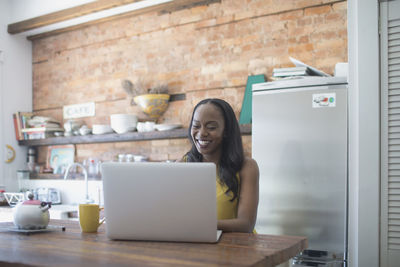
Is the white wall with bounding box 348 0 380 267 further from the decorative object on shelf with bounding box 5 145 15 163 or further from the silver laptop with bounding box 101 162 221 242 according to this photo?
the decorative object on shelf with bounding box 5 145 15 163

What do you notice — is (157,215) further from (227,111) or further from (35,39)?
(35,39)

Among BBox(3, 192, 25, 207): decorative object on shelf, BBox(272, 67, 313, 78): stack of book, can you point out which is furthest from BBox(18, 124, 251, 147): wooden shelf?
BBox(3, 192, 25, 207): decorative object on shelf

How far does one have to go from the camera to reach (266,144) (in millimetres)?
2861

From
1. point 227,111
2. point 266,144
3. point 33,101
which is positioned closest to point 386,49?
point 266,144

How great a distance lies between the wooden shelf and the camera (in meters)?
3.78

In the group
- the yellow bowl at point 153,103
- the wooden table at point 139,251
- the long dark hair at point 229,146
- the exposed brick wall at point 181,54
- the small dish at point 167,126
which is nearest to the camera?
the wooden table at point 139,251

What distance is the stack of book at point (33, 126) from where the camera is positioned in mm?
4699

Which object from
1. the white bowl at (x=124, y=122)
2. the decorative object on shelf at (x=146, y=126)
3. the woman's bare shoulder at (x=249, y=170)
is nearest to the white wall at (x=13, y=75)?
the white bowl at (x=124, y=122)

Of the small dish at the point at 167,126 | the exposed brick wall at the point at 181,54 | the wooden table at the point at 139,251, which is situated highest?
the exposed brick wall at the point at 181,54

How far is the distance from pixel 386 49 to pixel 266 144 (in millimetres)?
972

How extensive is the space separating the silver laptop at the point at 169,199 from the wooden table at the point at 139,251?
1.7 inches

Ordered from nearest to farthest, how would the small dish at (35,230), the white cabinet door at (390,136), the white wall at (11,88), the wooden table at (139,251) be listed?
the wooden table at (139,251)
the small dish at (35,230)
the white cabinet door at (390,136)
the white wall at (11,88)

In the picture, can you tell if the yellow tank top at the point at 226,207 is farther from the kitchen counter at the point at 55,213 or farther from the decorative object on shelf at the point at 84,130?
the decorative object on shelf at the point at 84,130

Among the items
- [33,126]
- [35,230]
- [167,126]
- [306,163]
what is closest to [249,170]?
[306,163]
